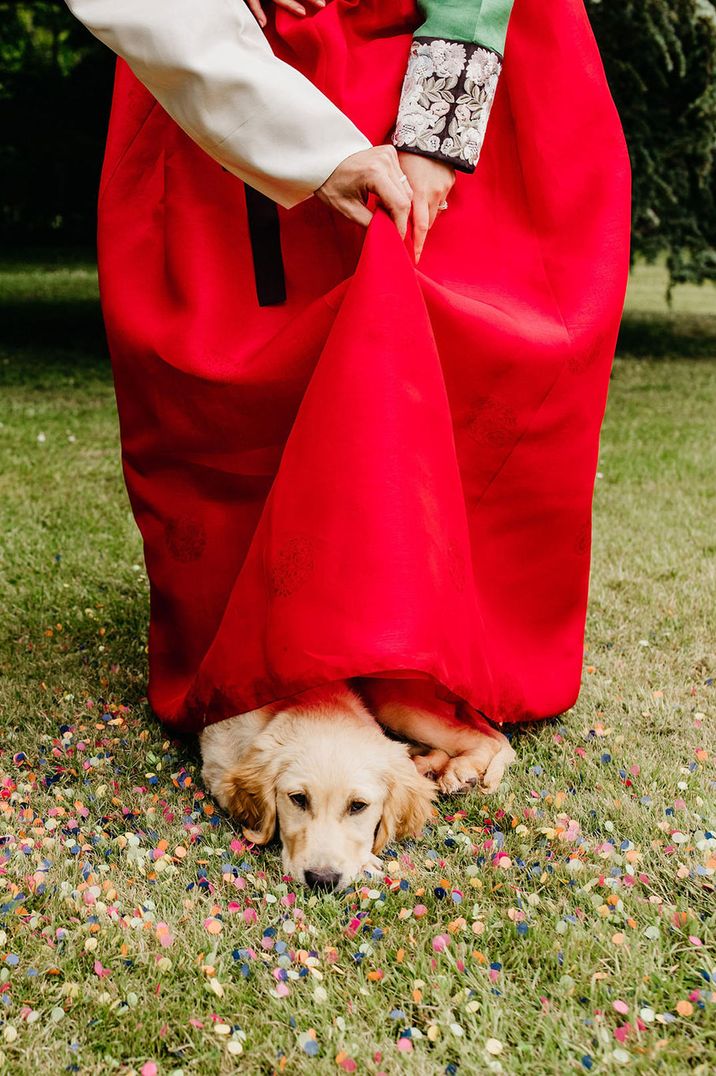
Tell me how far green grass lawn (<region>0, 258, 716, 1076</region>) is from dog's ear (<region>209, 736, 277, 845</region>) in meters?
0.05

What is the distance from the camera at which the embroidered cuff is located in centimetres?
230

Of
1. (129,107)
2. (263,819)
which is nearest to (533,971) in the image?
(263,819)

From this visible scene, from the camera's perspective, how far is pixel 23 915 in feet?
6.75

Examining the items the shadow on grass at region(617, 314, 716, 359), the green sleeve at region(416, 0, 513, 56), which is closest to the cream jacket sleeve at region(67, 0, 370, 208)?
the green sleeve at region(416, 0, 513, 56)

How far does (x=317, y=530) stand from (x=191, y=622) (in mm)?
718

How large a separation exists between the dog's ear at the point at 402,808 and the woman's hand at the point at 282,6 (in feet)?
5.81

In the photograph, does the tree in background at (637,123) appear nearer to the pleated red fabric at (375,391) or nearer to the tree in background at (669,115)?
the tree in background at (669,115)

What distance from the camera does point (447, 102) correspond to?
2303 mm

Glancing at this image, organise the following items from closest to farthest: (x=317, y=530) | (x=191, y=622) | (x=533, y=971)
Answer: (x=533, y=971)
(x=317, y=530)
(x=191, y=622)

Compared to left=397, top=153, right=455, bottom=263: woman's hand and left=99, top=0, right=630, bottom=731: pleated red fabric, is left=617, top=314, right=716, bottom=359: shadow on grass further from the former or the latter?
left=397, top=153, right=455, bottom=263: woman's hand

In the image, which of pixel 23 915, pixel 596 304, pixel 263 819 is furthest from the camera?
pixel 596 304

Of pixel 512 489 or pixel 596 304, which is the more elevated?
pixel 596 304

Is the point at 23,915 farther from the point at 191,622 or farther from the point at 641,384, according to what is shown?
the point at 641,384

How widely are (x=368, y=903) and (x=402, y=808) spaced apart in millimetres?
299
